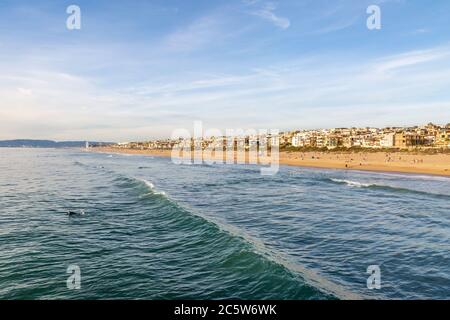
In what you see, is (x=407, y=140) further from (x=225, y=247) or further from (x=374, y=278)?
(x=374, y=278)

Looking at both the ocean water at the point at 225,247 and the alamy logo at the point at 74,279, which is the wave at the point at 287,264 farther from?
the alamy logo at the point at 74,279

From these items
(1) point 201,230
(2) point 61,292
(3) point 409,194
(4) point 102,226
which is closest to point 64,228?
(4) point 102,226

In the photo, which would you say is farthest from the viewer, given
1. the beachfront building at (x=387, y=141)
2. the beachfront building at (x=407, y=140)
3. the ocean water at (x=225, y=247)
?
the beachfront building at (x=387, y=141)

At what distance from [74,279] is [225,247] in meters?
6.53

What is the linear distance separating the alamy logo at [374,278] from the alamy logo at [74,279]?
372 inches

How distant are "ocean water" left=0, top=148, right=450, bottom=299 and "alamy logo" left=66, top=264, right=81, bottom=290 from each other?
0.70ft

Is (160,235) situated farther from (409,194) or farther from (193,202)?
(409,194)

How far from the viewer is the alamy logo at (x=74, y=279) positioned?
12.1 m

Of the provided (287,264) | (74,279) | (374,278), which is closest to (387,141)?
(287,264)

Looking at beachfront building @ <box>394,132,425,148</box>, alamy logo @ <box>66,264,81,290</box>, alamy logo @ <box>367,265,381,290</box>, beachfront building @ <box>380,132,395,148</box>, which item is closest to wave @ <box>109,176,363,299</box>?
alamy logo @ <box>367,265,381,290</box>

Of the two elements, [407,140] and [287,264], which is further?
[407,140]

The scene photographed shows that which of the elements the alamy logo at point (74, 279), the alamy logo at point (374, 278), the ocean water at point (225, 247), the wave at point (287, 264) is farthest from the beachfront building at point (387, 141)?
the alamy logo at point (74, 279)

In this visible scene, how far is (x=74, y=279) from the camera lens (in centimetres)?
1251

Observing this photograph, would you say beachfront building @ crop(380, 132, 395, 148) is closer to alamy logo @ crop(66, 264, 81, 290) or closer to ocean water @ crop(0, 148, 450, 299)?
ocean water @ crop(0, 148, 450, 299)
